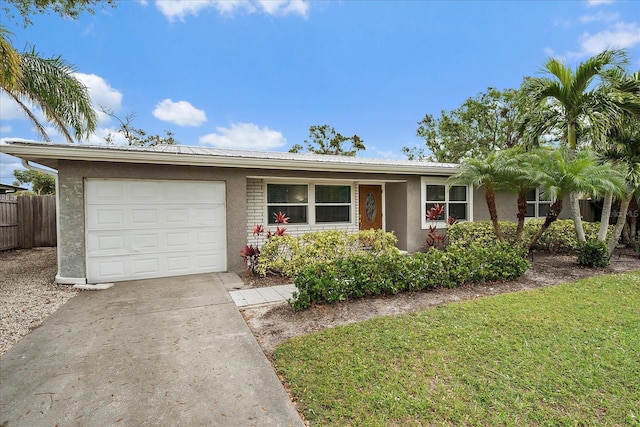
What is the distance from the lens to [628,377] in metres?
2.77

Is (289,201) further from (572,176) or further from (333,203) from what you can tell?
(572,176)

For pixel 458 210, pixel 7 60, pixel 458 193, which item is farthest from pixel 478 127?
pixel 7 60

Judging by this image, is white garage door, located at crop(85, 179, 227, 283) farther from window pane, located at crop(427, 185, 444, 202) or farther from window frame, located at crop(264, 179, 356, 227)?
window pane, located at crop(427, 185, 444, 202)

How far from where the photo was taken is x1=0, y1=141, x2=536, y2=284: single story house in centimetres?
598

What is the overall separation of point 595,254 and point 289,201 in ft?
25.7

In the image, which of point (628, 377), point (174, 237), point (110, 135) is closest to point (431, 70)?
point (174, 237)

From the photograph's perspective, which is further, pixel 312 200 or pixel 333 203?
pixel 333 203

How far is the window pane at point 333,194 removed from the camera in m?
9.34

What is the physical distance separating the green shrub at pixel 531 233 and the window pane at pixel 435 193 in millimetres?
1034

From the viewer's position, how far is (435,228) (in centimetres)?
930

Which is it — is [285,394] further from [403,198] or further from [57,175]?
[403,198]

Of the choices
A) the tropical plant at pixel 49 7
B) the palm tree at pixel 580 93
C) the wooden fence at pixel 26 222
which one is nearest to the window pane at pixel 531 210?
the palm tree at pixel 580 93

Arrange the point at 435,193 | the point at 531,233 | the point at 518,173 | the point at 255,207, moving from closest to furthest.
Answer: the point at 518,173
the point at 255,207
the point at 531,233
the point at 435,193

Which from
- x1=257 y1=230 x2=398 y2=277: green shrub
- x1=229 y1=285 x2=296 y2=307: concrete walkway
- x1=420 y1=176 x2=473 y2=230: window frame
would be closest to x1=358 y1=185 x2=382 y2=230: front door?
x1=420 y1=176 x2=473 y2=230: window frame
